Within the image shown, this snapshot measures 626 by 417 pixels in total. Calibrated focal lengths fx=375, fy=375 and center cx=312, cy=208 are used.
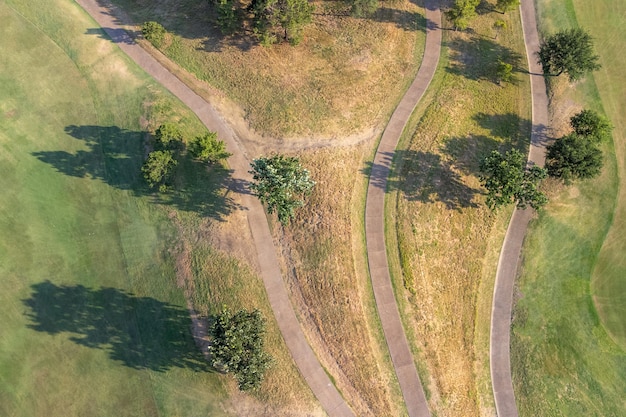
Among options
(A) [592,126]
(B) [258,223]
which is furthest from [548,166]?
(B) [258,223]

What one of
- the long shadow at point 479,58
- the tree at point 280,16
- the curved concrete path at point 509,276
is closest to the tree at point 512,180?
the curved concrete path at point 509,276

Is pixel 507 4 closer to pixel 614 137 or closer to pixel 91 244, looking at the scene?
pixel 614 137

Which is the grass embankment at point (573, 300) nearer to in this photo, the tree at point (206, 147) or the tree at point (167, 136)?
the tree at point (206, 147)

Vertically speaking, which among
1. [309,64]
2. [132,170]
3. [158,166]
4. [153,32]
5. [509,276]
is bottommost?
[509,276]

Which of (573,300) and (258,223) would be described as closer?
(258,223)

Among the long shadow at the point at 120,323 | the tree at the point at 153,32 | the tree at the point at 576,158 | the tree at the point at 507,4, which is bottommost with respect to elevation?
the long shadow at the point at 120,323

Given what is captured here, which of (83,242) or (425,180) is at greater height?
(425,180)

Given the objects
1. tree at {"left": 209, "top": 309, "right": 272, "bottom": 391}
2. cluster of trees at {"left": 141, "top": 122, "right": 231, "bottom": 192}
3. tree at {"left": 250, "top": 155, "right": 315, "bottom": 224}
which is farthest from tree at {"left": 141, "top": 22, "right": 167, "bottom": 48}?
tree at {"left": 209, "top": 309, "right": 272, "bottom": 391}
